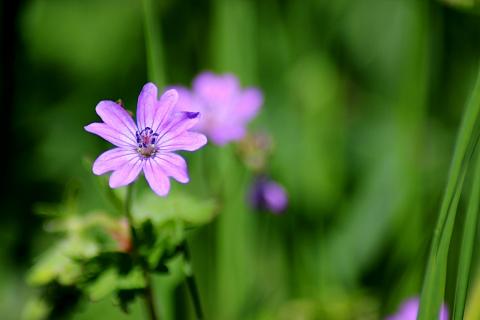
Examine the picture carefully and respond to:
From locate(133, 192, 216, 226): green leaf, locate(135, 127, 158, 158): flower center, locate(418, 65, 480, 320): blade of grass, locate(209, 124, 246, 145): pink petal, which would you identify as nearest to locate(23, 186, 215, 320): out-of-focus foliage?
locate(133, 192, 216, 226): green leaf

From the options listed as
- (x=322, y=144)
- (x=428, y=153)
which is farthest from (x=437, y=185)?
(x=322, y=144)

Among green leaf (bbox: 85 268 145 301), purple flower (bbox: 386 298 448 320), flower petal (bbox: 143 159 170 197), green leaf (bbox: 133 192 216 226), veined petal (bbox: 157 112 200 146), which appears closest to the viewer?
flower petal (bbox: 143 159 170 197)

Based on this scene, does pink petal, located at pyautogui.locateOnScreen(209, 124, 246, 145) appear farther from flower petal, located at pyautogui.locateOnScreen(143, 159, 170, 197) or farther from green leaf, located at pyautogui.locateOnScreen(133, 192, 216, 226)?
flower petal, located at pyautogui.locateOnScreen(143, 159, 170, 197)

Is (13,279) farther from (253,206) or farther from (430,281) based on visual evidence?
(430,281)

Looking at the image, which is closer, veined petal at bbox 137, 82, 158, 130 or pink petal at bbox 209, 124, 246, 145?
veined petal at bbox 137, 82, 158, 130

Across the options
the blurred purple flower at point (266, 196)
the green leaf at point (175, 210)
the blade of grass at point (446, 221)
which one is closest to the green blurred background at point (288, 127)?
the blurred purple flower at point (266, 196)

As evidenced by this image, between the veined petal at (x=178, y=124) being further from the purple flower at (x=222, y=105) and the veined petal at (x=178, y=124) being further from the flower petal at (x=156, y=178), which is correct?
the purple flower at (x=222, y=105)

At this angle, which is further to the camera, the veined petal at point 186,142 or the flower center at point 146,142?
the flower center at point 146,142
